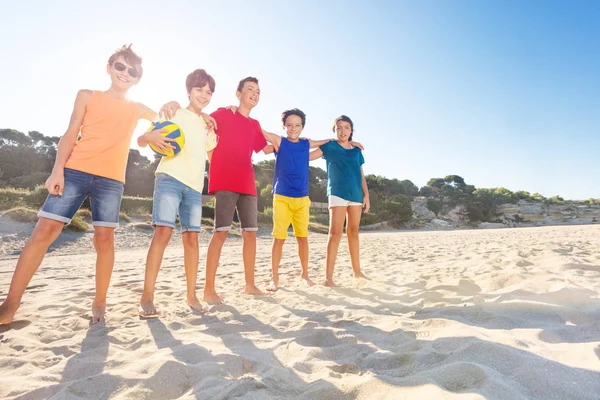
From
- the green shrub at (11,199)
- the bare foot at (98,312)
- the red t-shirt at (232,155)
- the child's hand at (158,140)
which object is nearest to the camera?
the bare foot at (98,312)

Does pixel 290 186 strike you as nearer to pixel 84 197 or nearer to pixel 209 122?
pixel 209 122

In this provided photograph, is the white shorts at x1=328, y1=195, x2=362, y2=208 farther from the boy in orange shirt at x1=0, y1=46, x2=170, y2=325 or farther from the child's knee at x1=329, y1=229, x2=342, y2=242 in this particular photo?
the boy in orange shirt at x1=0, y1=46, x2=170, y2=325

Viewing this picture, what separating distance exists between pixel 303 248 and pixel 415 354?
7.83 feet

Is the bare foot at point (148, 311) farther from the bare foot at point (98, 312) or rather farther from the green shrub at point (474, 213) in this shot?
the green shrub at point (474, 213)

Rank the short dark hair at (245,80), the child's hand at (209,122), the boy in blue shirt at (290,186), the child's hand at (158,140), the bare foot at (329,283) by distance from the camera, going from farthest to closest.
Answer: the boy in blue shirt at (290,186)
the bare foot at (329,283)
the short dark hair at (245,80)
the child's hand at (209,122)
the child's hand at (158,140)

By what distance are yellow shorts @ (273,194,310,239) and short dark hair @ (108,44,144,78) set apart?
1.88 m

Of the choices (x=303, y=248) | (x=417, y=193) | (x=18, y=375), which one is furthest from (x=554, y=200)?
(x=18, y=375)

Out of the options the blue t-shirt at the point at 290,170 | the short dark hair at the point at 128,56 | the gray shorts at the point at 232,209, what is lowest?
the gray shorts at the point at 232,209

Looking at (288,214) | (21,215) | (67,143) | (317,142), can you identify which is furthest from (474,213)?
(67,143)

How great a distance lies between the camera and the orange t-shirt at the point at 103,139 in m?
2.45

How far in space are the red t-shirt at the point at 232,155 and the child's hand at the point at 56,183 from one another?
3.80ft

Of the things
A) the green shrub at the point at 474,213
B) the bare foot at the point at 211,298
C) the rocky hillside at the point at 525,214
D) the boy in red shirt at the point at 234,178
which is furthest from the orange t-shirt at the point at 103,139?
the green shrub at the point at 474,213

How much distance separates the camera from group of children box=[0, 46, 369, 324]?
2.40 metres

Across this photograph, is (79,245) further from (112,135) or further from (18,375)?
(18,375)
